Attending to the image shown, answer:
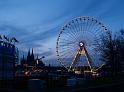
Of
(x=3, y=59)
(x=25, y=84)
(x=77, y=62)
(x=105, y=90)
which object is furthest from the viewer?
(x=77, y=62)

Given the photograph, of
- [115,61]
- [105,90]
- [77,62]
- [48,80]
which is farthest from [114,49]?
[105,90]

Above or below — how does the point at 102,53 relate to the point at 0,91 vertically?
above

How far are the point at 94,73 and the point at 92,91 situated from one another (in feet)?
192

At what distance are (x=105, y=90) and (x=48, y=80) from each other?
19.0 m

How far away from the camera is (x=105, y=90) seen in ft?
128

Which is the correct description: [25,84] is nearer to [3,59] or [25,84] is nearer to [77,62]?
[3,59]

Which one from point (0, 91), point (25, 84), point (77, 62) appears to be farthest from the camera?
point (77, 62)

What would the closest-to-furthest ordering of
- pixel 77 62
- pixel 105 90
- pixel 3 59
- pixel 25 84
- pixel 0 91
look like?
pixel 0 91 → pixel 105 90 → pixel 25 84 → pixel 3 59 → pixel 77 62

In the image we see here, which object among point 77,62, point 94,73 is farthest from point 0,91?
point 94,73

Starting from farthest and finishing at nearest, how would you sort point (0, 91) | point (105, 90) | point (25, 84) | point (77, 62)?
point (77, 62) → point (25, 84) → point (105, 90) → point (0, 91)

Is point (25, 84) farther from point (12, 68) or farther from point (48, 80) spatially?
point (12, 68)

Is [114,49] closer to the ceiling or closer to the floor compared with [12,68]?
closer to the ceiling

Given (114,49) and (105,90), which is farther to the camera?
(114,49)

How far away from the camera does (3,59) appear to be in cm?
6594
